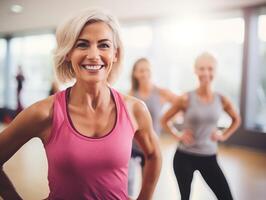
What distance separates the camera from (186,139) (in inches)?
68.3

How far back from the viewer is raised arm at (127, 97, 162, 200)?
0.88 metres

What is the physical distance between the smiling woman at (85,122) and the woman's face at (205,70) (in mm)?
943

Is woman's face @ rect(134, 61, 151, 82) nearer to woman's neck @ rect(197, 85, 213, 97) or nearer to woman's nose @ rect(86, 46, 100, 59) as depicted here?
woman's neck @ rect(197, 85, 213, 97)

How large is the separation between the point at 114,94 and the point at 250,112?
12.2ft

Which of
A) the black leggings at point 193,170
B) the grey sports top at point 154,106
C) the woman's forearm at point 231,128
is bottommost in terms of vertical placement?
the black leggings at point 193,170

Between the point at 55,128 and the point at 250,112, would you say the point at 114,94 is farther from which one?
the point at 250,112

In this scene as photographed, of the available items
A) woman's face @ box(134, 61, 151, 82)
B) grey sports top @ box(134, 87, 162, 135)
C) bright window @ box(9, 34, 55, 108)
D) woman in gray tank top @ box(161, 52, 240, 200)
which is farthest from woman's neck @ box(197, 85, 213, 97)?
bright window @ box(9, 34, 55, 108)

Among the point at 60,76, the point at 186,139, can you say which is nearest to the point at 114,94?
the point at 60,76

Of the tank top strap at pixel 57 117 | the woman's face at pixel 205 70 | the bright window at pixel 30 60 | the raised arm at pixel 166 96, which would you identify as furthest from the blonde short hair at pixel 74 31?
the raised arm at pixel 166 96

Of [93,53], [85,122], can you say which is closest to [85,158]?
[85,122]

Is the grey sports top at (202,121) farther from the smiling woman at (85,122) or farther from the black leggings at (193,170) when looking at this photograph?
the smiling woman at (85,122)

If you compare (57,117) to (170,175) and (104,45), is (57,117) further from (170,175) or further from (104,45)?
(170,175)

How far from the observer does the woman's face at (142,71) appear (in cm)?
222

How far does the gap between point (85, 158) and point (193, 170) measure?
1042mm
